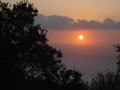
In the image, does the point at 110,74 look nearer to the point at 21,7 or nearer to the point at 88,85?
the point at 88,85

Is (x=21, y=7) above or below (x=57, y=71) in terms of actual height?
above

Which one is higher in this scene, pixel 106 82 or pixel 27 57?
pixel 27 57

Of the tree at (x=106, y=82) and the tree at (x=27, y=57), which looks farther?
the tree at (x=27, y=57)

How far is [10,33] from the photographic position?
46125mm

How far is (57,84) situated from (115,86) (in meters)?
9.06

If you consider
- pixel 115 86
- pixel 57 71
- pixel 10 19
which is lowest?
pixel 115 86

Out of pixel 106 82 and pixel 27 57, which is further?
pixel 27 57

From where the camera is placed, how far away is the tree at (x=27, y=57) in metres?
41.8

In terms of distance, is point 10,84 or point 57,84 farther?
point 57,84

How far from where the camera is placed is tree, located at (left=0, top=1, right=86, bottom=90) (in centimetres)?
4175

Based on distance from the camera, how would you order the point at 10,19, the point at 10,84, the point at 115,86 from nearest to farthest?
the point at 115,86
the point at 10,84
the point at 10,19

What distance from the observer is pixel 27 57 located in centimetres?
4616

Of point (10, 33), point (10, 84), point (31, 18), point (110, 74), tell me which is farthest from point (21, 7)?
point (110, 74)

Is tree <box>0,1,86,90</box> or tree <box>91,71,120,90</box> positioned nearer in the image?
tree <box>91,71,120,90</box>
